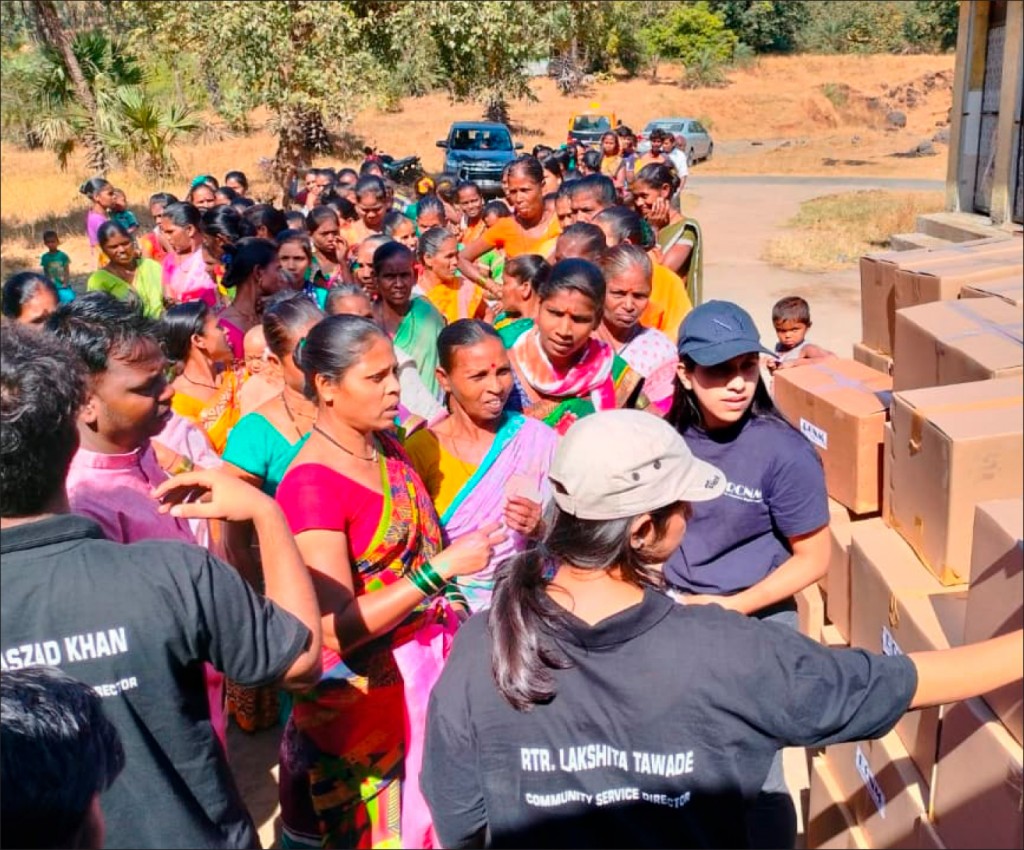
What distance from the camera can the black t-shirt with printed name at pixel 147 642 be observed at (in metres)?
1.50

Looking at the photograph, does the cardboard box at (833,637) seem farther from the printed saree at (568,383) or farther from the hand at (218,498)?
the hand at (218,498)

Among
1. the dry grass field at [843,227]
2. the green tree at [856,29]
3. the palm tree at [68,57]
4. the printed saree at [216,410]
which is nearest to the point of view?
the printed saree at [216,410]

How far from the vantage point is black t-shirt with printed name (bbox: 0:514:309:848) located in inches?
58.9

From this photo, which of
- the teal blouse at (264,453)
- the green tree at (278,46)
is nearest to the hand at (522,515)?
the teal blouse at (264,453)

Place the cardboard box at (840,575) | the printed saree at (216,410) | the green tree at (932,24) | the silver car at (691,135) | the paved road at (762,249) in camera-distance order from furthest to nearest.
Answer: the green tree at (932,24)
the silver car at (691,135)
the paved road at (762,249)
the printed saree at (216,410)
the cardboard box at (840,575)

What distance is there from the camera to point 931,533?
7.16ft

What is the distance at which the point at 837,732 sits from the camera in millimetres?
1437

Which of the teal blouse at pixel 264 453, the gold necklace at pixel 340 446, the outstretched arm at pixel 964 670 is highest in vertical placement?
the gold necklace at pixel 340 446

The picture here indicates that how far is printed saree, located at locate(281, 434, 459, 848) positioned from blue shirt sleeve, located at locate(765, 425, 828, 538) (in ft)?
2.86

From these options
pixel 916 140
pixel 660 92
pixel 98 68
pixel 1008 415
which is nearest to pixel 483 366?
pixel 1008 415

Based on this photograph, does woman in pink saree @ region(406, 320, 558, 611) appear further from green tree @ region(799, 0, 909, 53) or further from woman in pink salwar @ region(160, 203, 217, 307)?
green tree @ region(799, 0, 909, 53)

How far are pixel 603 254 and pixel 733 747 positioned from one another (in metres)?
2.54

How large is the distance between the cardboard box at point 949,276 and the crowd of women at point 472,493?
648 mm

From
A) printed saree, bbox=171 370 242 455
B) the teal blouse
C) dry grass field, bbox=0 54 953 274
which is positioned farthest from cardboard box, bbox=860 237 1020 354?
dry grass field, bbox=0 54 953 274
